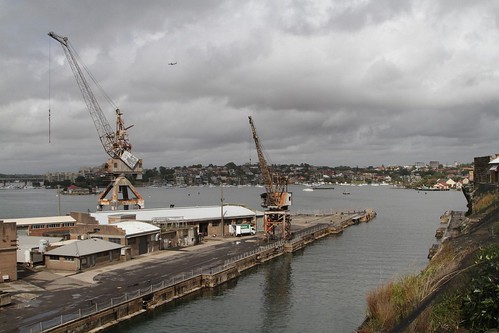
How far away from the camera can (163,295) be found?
3416 centimetres

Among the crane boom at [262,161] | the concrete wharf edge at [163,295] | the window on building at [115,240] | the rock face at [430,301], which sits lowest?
the concrete wharf edge at [163,295]

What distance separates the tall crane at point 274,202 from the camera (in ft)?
213

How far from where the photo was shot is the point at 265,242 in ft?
197

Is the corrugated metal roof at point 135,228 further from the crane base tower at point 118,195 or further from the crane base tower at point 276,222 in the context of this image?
the crane base tower at point 118,195

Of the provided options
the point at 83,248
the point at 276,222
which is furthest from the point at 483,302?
the point at 276,222

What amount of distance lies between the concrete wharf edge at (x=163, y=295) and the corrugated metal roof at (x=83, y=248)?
32.5 ft

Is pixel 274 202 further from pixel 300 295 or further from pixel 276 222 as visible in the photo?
pixel 300 295

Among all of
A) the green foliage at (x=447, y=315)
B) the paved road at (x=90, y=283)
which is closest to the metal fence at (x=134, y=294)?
the paved road at (x=90, y=283)

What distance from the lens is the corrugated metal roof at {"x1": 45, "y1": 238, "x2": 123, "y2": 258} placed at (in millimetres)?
39875

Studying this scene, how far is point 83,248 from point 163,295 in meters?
11.1

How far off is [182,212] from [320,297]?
33.6m

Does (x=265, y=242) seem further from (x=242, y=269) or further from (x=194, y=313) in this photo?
(x=194, y=313)

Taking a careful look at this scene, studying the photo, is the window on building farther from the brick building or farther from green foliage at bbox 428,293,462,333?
green foliage at bbox 428,293,462,333

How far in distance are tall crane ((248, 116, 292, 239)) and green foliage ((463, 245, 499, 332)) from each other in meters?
49.6
